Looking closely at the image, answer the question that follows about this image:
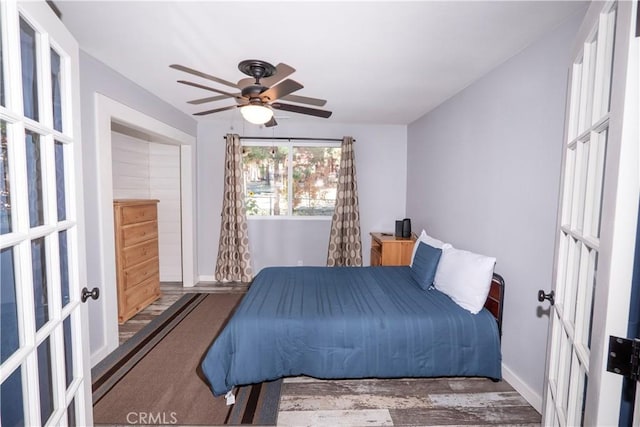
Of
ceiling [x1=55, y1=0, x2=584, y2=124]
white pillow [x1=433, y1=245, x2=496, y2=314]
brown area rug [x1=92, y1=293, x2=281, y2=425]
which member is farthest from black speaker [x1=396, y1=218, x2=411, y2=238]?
brown area rug [x1=92, y1=293, x2=281, y2=425]

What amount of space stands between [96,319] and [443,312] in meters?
2.80

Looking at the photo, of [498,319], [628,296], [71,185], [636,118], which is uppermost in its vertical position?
[636,118]

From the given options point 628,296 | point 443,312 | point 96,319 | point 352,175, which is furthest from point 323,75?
point 96,319

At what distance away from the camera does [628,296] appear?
0.73m

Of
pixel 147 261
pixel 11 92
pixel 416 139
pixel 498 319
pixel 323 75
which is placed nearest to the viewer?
pixel 11 92

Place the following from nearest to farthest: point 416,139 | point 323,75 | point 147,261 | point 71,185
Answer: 1. point 71,185
2. point 323,75
3. point 147,261
4. point 416,139

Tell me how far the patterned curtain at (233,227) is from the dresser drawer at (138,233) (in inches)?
36.9

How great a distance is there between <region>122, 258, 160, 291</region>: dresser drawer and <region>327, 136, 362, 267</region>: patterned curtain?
2.38 m

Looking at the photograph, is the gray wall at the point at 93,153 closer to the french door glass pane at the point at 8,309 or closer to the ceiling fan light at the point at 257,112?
the ceiling fan light at the point at 257,112

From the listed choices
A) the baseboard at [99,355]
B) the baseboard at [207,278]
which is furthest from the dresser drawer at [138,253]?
the baseboard at [207,278]

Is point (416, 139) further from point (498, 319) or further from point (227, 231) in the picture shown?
point (227, 231)

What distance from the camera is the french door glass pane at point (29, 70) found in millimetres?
891

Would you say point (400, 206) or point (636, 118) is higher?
point (636, 118)

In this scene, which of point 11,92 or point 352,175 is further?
point 352,175
